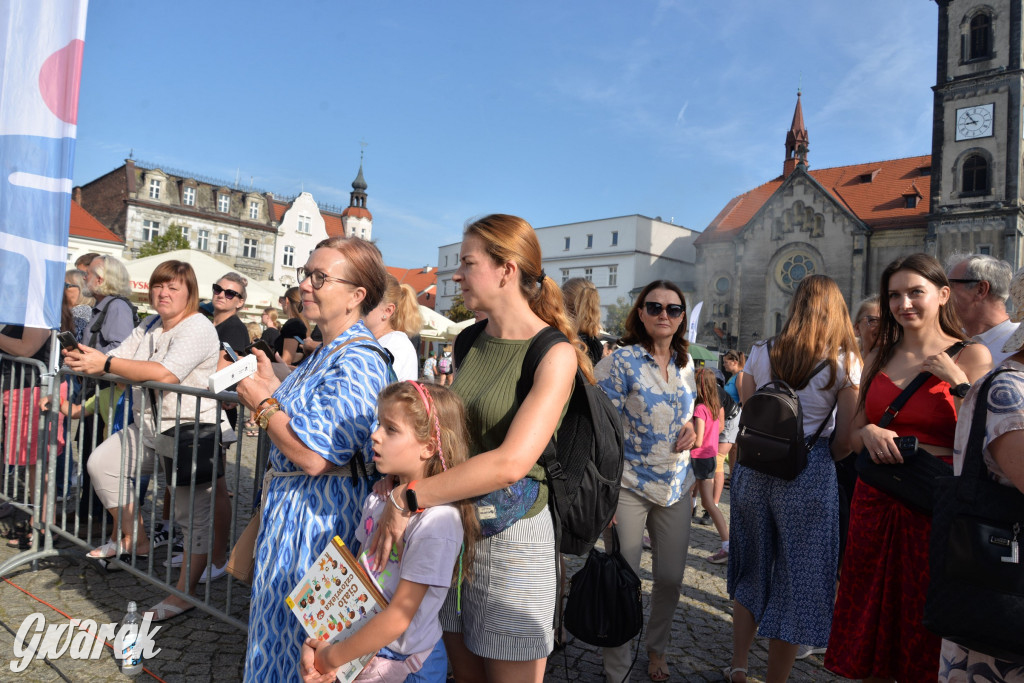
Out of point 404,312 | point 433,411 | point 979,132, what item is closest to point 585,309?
point 404,312

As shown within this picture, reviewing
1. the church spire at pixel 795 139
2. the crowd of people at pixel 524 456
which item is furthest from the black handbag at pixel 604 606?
the church spire at pixel 795 139

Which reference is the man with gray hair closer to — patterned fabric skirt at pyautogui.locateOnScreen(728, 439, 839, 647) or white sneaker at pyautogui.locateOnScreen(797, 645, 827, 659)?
patterned fabric skirt at pyautogui.locateOnScreen(728, 439, 839, 647)

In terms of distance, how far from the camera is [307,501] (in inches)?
84.0

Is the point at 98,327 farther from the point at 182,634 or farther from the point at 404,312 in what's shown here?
the point at 182,634

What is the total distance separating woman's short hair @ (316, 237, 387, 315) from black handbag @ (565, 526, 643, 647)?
1449 millimetres

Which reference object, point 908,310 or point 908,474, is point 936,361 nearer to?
point 908,310

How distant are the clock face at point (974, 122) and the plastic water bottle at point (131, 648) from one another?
4369 cm

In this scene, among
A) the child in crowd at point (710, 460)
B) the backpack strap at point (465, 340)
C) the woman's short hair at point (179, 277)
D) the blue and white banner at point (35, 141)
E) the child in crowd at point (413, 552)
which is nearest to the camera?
the child in crowd at point (413, 552)

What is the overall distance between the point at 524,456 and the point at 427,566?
0.42 meters

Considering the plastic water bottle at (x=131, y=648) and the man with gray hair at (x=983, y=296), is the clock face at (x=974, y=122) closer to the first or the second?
the man with gray hair at (x=983, y=296)

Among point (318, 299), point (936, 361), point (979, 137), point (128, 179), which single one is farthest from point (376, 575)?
point (128, 179)

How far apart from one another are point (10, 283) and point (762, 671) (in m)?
4.74

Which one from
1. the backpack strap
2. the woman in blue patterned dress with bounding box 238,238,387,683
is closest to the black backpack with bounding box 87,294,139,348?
the woman in blue patterned dress with bounding box 238,238,387,683

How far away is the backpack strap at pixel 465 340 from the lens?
8.04 feet
